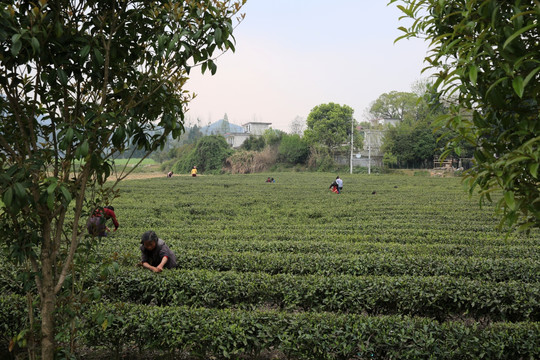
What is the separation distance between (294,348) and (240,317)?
2.43 feet

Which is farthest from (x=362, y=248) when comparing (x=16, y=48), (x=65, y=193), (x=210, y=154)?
(x=210, y=154)

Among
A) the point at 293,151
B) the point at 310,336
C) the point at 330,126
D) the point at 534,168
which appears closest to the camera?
the point at 534,168

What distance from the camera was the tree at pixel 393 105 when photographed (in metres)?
74.1

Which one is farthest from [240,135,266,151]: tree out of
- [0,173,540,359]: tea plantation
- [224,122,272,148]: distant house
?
[0,173,540,359]: tea plantation

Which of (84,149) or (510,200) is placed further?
(84,149)

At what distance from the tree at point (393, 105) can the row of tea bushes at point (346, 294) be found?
70842 mm

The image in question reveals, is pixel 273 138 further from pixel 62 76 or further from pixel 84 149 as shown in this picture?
pixel 84 149

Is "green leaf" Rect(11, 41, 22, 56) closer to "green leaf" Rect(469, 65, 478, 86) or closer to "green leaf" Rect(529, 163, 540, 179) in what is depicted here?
"green leaf" Rect(469, 65, 478, 86)

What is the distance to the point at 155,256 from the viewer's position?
686 cm

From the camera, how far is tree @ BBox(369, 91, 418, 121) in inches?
2918

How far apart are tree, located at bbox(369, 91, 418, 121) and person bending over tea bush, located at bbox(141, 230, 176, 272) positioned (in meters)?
71.6

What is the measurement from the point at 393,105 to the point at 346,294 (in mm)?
77006

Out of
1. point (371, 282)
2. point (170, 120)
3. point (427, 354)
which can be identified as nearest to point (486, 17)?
point (170, 120)

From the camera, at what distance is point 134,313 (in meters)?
4.83
